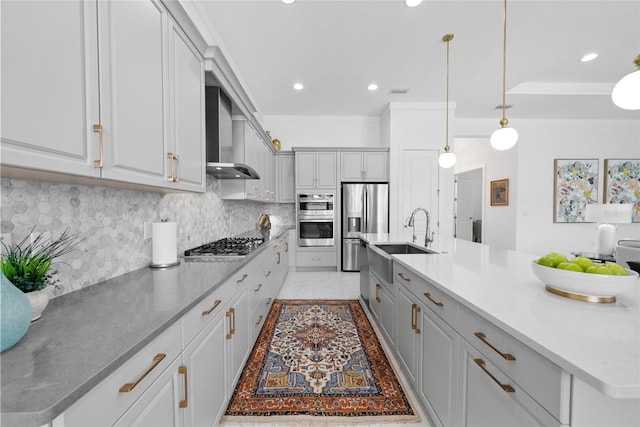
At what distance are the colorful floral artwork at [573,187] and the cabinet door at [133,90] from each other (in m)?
7.19

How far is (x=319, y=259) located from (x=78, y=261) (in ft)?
13.2

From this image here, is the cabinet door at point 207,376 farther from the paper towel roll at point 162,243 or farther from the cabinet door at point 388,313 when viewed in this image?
the cabinet door at point 388,313

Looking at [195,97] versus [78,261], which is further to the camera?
[195,97]

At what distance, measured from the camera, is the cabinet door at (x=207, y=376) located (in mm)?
1118

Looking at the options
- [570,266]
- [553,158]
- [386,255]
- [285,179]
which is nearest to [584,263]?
[570,266]

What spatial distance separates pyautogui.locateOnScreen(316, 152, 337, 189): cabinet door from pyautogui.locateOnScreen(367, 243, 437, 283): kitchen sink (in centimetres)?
Result: 237

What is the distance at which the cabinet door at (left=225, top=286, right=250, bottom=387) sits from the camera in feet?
5.21

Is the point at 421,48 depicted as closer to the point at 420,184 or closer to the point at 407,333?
the point at 420,184

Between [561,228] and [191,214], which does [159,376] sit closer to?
[191,214]

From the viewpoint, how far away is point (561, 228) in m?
5.64

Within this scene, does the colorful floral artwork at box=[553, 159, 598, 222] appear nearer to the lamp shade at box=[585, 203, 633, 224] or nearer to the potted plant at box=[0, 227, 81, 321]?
the lamp shade at box=[585, 203, 633, 224]

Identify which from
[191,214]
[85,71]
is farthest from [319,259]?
[85,71]

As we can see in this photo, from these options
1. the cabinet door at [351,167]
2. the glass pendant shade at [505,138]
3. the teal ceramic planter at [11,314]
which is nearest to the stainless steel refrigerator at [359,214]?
the cabinet door at [351,167]

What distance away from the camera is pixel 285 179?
528 cm
